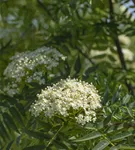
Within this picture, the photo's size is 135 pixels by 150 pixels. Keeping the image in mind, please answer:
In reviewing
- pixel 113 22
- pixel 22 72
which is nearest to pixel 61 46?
pixel 113 22

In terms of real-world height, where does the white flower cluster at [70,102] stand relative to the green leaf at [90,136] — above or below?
above

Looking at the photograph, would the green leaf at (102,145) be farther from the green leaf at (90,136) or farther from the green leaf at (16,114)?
the green leaf at (16,114)

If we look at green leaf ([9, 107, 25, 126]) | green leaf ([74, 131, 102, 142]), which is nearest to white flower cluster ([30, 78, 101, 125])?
green leaf ([74, 131, 102, 142])

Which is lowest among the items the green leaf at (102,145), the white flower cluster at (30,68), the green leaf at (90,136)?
the green leaf at (102,145)

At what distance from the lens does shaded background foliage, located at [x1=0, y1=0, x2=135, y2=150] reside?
7.36 ft

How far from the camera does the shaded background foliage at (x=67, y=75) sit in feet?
7.36

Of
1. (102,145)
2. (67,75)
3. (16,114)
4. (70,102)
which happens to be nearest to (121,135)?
(102,145)

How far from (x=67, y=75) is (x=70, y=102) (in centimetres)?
70

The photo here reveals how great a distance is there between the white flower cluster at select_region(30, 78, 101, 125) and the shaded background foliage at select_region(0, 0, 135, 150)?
60mm

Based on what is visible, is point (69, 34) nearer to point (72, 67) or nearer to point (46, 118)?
point (72, 67)

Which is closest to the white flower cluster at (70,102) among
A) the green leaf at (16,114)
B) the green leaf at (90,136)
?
the green leaf at (90,136)

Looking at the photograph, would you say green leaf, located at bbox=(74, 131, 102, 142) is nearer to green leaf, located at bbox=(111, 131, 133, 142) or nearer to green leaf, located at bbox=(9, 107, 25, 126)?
green leaf, located at bbox=(111, 131, 133, 142)

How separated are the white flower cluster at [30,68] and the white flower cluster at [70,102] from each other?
1.11 feet

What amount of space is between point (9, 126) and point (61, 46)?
0.83 meters
